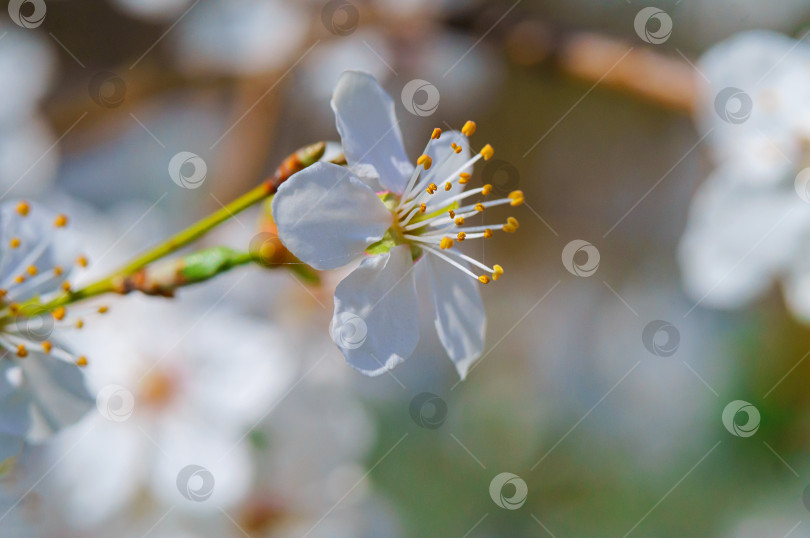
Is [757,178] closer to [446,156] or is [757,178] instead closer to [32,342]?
[446,156]

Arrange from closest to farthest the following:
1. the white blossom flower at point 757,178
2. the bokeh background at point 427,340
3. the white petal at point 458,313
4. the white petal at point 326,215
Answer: the white petal at point 326,215, the white petal at point 458,313, the white blossom flower at point 757,178, the bokeh background at point 427,340

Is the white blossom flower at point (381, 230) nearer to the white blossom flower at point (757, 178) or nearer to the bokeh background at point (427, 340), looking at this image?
the bokeh background at point (427, 340)

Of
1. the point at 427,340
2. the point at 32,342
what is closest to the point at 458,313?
the point at 32,342

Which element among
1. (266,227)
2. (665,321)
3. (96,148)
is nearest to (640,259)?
(665,321)

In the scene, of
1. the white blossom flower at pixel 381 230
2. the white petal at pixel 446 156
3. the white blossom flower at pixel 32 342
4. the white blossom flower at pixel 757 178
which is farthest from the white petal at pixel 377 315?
the white blossom flower at pixel 757 178

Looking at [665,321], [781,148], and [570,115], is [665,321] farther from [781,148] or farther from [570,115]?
[570,115]
